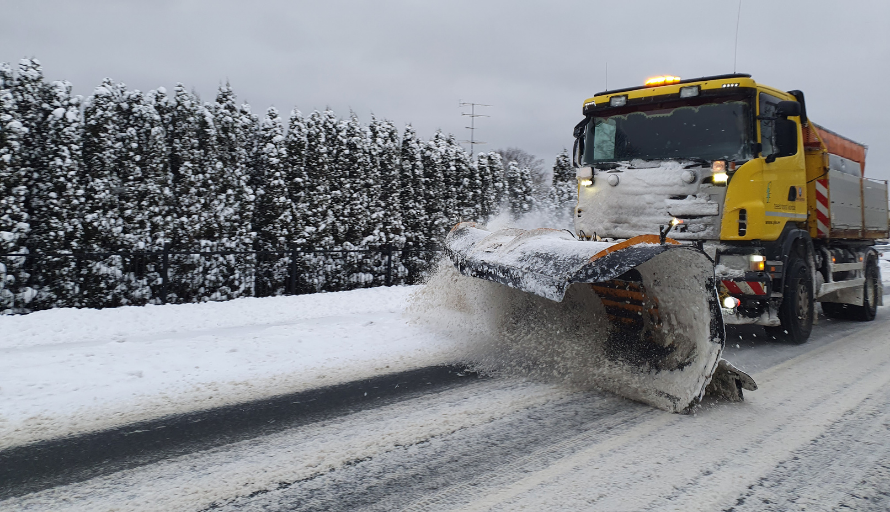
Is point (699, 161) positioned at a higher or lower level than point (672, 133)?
lower

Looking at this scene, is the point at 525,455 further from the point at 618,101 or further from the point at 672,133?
the point at 618,101

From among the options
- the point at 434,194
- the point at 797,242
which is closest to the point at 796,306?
the point at 797,242

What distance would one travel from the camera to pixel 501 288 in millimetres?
6039

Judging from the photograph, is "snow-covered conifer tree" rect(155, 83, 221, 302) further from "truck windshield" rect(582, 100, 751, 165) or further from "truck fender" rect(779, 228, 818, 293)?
"truck fender" rect(779, 228, 818, 293)

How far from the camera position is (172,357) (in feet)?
18.0

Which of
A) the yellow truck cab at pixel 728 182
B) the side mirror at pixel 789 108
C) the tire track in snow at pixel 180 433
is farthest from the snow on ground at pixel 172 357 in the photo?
the side mirror at pixel 789 108

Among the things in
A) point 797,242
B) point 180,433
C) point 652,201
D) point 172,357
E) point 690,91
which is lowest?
point 180,433

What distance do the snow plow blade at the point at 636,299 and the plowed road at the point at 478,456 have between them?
0.26 metres

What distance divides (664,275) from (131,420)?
389 centimetres

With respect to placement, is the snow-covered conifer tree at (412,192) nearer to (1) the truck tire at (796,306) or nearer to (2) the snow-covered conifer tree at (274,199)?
(2) the snow-covered conifer tree at (274,199)

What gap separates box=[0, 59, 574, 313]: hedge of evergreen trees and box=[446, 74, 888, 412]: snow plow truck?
6616 mm

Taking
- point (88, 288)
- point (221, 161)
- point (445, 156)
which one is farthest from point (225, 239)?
point (445, 156)

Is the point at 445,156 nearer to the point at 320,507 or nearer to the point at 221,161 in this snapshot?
the point at 221,161

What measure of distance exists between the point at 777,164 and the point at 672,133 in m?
1.13
